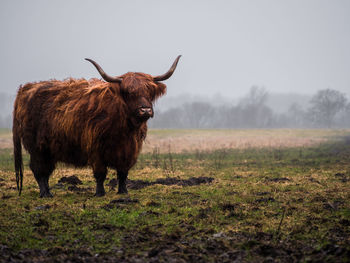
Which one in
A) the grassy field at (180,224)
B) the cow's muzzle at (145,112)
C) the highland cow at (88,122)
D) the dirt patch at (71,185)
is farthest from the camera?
the dirt patch at (71,185)

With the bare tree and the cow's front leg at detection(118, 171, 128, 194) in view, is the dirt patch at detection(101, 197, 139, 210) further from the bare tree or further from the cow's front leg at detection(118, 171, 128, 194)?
the bare tree

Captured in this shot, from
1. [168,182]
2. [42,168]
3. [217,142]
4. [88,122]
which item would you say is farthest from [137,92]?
[217,142]

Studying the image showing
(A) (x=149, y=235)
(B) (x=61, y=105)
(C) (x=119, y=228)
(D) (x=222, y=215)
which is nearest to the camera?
(A) (x=149, y=235)

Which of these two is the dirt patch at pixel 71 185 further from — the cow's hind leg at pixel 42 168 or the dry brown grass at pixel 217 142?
the dry brown grass at pixel 217 142

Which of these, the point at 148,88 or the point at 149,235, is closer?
the point at 149,235

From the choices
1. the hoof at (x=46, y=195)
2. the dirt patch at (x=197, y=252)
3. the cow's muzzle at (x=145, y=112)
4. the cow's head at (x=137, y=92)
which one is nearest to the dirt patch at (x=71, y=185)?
the hoof at (x=46, y=195)

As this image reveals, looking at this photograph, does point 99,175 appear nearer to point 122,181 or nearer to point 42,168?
point 122,181

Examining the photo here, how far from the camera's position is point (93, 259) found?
3.72m

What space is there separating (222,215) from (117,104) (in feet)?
10.8

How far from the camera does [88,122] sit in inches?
289

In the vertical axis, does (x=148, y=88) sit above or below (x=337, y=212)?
above

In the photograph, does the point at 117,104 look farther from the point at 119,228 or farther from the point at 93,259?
the point at 93,259

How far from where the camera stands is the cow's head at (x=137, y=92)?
6.97 m

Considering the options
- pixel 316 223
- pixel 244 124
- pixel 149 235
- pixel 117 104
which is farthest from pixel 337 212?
pixel 244 124
